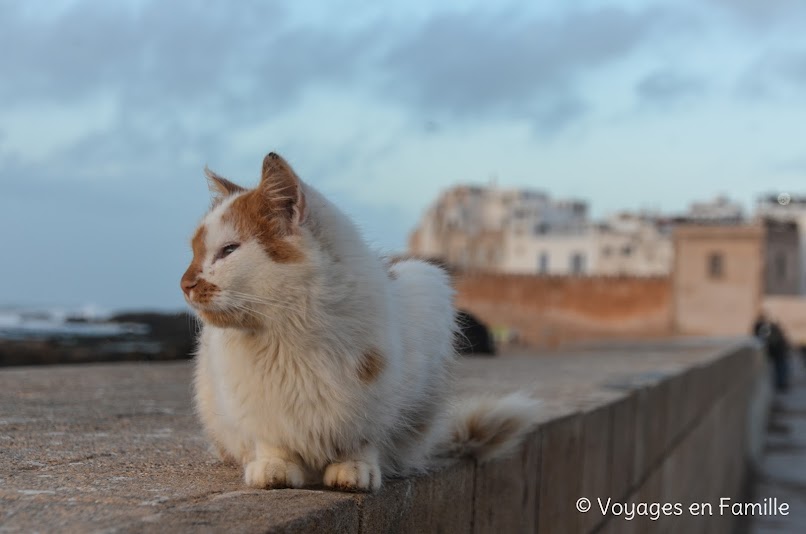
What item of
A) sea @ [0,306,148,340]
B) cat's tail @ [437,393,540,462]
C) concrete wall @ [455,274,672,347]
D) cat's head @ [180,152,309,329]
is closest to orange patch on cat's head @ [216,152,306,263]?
cat's head @ [180,152,309,329]

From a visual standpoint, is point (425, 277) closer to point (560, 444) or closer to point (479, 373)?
point (560, 444)

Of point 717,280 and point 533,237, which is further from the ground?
point 533,237

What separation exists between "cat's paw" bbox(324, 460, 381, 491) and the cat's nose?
19.3 inches

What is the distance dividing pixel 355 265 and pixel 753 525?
8764 millimetres

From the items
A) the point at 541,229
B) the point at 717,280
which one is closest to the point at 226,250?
the point at 717,280

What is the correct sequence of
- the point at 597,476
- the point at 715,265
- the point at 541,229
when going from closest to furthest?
the point at 597,476 → the point at 715,265 → the point at 541,229

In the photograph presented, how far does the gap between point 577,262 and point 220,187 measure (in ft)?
225

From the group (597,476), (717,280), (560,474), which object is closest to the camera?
(560,474)

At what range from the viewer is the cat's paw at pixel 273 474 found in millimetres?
2029

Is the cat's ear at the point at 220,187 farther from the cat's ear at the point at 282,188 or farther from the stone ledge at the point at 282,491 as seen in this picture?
the stone ledge at the point at 282,491

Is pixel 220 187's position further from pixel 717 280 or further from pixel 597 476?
pixel 717 280

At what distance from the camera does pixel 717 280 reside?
42531mm

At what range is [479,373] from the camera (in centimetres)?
632

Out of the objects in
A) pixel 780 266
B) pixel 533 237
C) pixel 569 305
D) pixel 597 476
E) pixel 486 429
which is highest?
pixel 533 237
